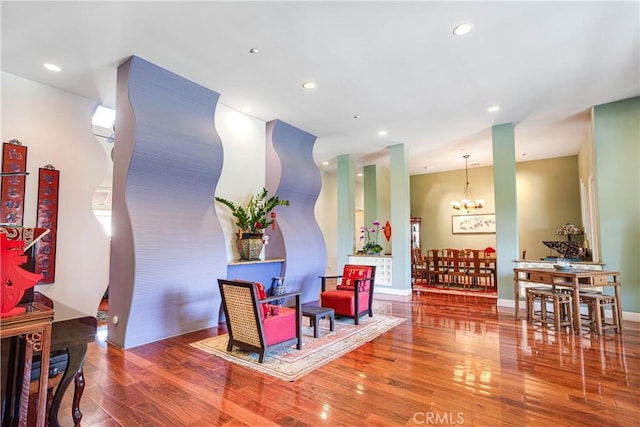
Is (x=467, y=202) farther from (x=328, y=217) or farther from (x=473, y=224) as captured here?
(x=328, y=217)

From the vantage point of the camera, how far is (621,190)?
16.5ft

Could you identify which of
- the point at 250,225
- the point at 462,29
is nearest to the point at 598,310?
the point at 462,29

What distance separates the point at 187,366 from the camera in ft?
10.4

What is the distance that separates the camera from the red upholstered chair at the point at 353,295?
183 inches

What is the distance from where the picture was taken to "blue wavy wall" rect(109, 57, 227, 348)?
12.3 feet

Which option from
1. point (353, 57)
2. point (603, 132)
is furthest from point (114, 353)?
point (603, 132)

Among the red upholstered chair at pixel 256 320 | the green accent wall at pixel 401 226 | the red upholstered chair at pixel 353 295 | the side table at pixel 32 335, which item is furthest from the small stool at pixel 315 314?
the green accent wall at pixel 401 226

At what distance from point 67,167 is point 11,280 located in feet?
12.5

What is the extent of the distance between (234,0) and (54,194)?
11.3 feet

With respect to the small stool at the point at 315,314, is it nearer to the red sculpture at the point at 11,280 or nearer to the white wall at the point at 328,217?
the red sculpture at the point at 11,280

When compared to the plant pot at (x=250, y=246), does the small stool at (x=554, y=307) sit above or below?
below

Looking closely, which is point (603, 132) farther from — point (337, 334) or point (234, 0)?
point (234, 0)

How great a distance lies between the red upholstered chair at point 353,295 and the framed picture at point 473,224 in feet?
20.6

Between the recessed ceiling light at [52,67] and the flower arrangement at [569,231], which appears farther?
the flower arrangement at [569,231]
